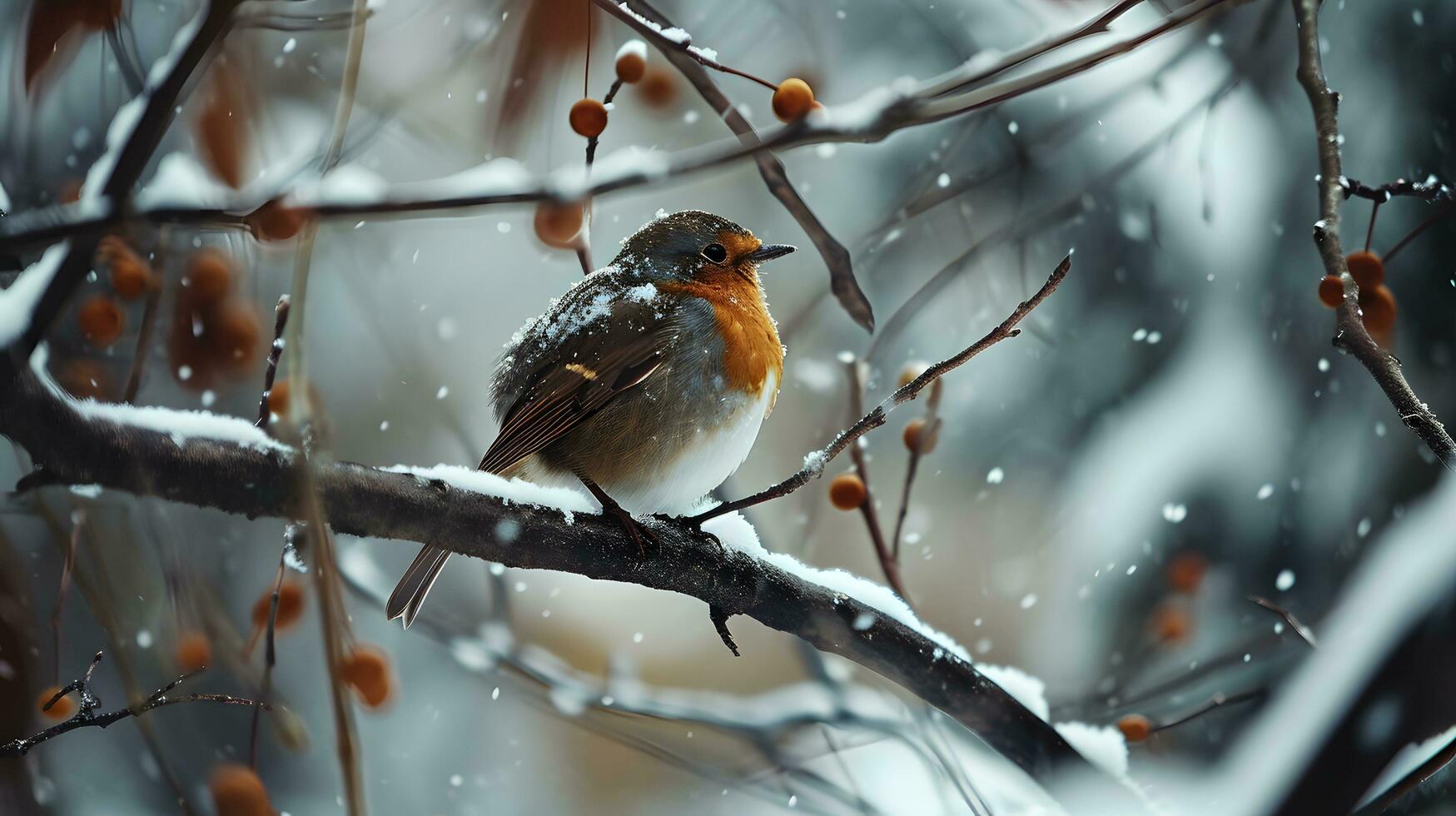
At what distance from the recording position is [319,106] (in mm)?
2293

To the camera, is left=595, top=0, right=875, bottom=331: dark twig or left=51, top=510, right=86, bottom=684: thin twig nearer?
left=51, top=510, right=86, bottom=684: thin twig

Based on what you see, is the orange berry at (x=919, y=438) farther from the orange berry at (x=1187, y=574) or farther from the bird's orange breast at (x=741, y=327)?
the orange berry at (x=1187, y=574)

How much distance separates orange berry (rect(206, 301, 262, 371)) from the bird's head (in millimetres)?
871

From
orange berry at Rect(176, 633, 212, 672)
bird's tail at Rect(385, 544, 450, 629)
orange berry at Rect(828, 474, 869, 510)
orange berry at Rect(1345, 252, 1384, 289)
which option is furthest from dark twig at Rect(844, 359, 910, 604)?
orange berry at Rect(176, 633, 212, 672)

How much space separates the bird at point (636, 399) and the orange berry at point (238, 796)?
0.49 m

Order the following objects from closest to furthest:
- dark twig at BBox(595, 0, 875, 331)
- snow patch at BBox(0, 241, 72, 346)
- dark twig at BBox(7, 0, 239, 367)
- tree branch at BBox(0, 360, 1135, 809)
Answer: dark twig at BBox(7, 0, 239, 367) < snow patch at BBox(0, 241, 72, 346) < tree branch at BBox(0, 360, 1135, 809) < dark twig at BBox(595, 0, 875, 331)

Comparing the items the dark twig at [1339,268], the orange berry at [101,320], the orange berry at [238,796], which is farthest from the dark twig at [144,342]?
the dark twig at [1339,268]

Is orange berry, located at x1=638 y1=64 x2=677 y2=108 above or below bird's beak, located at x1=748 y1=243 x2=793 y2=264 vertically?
above

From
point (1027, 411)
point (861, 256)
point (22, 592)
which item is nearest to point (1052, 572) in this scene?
point (1027, 411)

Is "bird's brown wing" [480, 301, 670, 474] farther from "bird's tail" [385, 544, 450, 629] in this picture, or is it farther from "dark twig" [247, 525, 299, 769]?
"dark twig" [247, 525, 299, 769]

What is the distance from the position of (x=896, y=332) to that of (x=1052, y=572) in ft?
7.55

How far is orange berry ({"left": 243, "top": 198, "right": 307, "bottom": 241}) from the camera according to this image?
979 millimetres

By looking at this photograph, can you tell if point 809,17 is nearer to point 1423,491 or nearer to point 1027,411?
point 1027,411

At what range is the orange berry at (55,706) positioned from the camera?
171cm
